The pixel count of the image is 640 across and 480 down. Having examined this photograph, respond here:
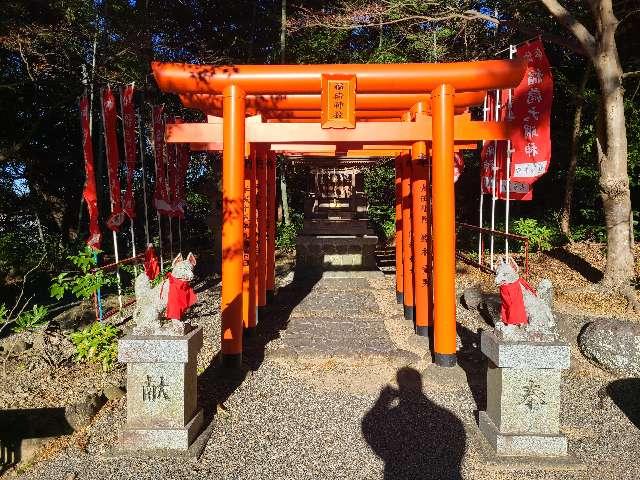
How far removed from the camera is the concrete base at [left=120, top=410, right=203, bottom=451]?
3.40 m

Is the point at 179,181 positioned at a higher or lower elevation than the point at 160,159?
lower

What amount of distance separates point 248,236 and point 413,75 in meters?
3.03

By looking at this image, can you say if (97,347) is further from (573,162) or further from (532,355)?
(573,162)

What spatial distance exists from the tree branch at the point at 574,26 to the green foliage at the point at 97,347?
9.10 meters

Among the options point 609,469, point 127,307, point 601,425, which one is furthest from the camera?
point 127,307

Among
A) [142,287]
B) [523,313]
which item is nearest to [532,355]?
[523,313]

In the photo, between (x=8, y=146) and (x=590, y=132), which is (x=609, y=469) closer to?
(x=590, y=132)

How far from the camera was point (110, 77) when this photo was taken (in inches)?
442

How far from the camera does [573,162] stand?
12297mm

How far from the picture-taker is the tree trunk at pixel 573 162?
38.7 feet

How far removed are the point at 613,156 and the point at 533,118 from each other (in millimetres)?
2646

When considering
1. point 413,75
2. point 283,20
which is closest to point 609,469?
point 413,75

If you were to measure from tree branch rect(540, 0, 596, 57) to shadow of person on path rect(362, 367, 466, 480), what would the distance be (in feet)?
23.6

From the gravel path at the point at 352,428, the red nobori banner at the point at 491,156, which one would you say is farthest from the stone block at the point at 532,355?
the red nobori banner at the point at 491,156
